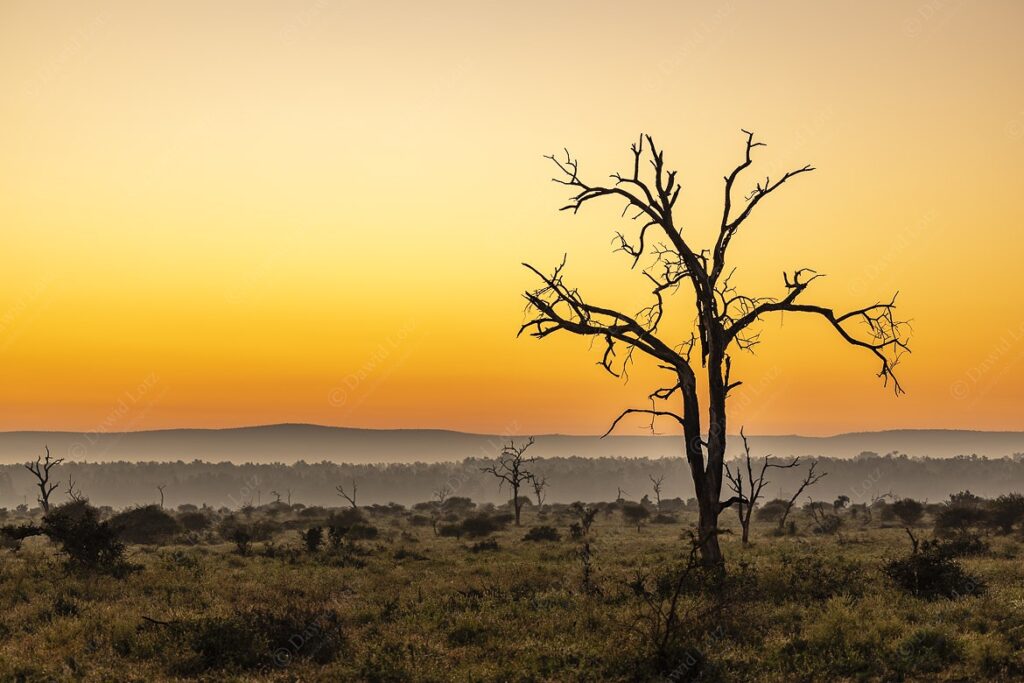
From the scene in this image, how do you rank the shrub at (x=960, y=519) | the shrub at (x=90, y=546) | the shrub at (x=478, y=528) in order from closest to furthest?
the shrub at (x=90, y=546), the shrub at (x=960, y=519), the shrub at (x=478, y=528)

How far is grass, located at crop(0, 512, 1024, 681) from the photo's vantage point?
37.8ft

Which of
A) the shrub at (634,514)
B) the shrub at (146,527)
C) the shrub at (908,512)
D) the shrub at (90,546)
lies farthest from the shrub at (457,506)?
the shrub at (90,546)

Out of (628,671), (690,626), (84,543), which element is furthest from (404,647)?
(84,543)

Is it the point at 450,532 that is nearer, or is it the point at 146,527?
the point at 146,527

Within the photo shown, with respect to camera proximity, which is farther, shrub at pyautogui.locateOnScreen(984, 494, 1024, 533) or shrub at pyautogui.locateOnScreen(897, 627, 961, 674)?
shrub at pyautogui.locateOnScreen(984, 494, 1024, 533)

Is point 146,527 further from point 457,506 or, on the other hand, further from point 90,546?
point 457,506

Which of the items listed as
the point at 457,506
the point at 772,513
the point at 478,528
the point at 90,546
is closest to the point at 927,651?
the point at 90,546

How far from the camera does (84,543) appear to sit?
23.8 metres

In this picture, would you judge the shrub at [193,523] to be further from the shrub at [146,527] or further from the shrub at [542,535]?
the shrub at [542,535]

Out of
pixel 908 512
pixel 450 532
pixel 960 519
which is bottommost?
pixel 450 532

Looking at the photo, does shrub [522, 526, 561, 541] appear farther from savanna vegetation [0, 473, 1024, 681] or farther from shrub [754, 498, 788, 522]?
shrub [754, 498, 788, 522]

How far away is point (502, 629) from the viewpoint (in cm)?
1417

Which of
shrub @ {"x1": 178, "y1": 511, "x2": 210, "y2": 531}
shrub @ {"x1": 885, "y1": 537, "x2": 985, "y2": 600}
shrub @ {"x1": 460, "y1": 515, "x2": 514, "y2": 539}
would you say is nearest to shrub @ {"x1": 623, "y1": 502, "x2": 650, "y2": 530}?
shrub @ {"x1": 460, "y1": 515, "x2": 514, "y2": 539}

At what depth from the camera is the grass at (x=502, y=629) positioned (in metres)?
11.5
